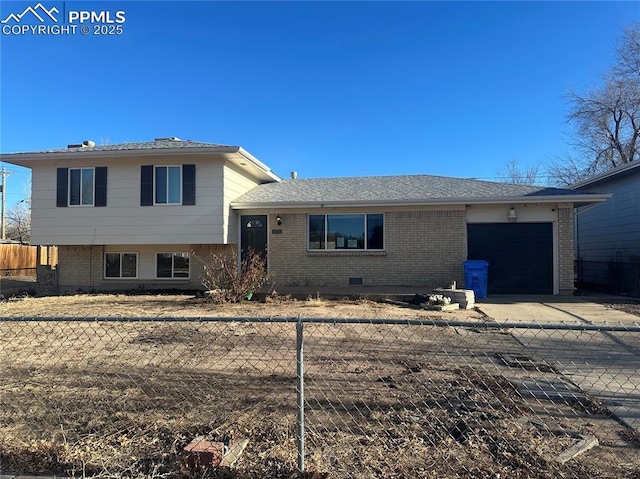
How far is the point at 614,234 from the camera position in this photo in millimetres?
17156

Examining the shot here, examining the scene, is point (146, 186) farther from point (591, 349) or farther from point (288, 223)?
point (591, 349)

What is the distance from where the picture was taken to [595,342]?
285 inches

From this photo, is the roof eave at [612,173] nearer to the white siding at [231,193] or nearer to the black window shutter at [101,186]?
the white siding at [231,193]

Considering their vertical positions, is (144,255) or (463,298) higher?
(144,255)

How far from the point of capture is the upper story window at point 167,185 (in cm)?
1465

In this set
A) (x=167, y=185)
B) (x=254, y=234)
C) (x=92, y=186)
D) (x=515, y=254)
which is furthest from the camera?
(x=254, y=234)

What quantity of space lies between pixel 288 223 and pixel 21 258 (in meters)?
20.4

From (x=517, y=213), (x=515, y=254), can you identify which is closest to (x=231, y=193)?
(x=517, y=213)

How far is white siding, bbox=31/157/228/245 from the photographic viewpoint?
14.6 meters

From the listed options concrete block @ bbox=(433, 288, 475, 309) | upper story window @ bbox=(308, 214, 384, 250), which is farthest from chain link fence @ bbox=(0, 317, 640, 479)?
upper story window @ bbox=(308, 214, 384, 250)

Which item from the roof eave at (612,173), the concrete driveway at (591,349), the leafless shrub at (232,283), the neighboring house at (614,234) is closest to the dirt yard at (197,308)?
the leafless shrub at (232,283)

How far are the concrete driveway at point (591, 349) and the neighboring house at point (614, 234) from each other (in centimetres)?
453

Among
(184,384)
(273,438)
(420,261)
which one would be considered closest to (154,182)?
(420,261)

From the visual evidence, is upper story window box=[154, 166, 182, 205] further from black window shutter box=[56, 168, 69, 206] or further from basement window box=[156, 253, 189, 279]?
black window shutter box=[56, 168, 69, 206]
